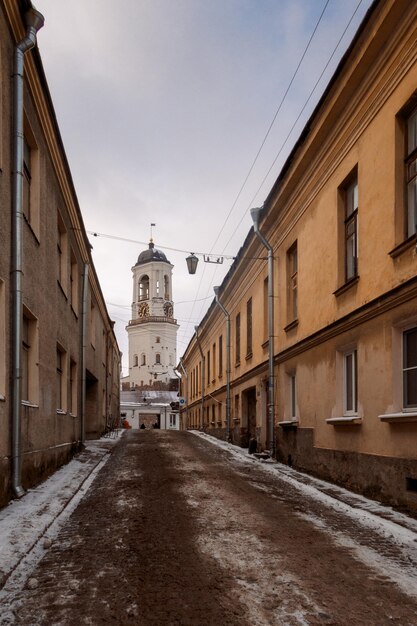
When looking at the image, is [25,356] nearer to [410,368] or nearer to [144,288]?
[410,368]

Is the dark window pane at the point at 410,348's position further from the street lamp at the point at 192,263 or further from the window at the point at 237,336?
the window at the point at 237,336

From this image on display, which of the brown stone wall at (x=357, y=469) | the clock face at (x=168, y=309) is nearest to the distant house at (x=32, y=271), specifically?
the brown stone wall at (x=357, y=469)

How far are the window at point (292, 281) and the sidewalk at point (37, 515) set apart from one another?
237 inches

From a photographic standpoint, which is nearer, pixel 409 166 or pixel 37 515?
pixel 37 515

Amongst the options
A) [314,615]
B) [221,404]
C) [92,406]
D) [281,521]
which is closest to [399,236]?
[281,521]

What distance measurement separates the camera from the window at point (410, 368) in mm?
7848

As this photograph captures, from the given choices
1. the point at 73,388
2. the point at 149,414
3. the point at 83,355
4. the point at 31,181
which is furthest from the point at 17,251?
the point at 149,414

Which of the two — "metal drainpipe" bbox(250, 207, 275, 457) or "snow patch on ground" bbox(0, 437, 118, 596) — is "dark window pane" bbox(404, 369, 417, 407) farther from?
"metal drainpipe" bbox(250, 207, 275, 457)

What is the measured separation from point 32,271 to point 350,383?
5.76 meters

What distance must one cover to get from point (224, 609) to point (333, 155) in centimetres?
873

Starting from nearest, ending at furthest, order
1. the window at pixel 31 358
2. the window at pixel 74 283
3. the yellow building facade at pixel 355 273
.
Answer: the yellow building facade at pixel 355 273, the window at pixel 31 358, the window at pixel 74 283

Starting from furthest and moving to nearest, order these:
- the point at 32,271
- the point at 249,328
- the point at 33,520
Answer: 1. the point at 249,328
2. the point at 32,271
3. the point at 33,520

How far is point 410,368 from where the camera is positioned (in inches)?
313

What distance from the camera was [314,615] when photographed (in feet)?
13.1
